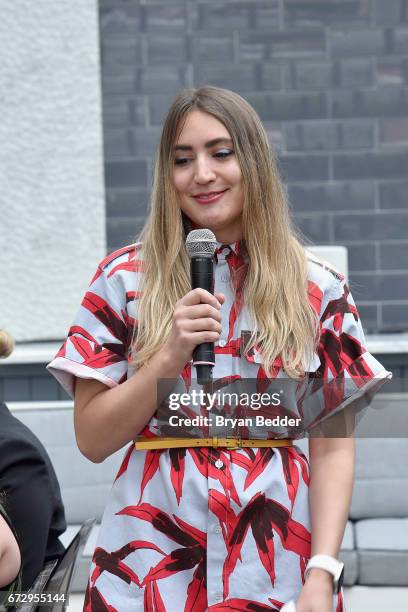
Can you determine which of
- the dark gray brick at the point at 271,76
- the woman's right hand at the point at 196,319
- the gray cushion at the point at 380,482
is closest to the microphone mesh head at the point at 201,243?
the woman's right hand at the point at 196,319

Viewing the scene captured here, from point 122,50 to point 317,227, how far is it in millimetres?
1365

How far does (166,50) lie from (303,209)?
3.57ft

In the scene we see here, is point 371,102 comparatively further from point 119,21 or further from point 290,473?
point 290,473

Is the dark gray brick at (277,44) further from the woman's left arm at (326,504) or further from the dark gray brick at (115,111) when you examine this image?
the woman's left arm at (326,504)

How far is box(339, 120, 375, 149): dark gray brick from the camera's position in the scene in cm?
511

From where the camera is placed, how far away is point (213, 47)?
509 cm

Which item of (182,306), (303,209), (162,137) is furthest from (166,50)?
(182,306)

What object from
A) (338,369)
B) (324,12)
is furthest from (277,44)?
(338,369)

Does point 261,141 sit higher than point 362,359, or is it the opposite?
point 261,141

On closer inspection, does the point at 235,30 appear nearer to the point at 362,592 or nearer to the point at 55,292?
the point at 55,292

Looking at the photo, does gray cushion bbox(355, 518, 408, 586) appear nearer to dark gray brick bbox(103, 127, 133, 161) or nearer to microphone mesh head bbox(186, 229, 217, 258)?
dark gray brick bbox(103, 127, 133, 161)

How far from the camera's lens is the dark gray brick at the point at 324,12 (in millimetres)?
5043

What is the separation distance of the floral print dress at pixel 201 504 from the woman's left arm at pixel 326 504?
28mm

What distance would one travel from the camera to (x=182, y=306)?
148cm
